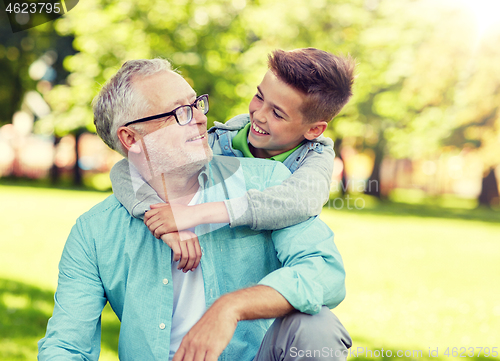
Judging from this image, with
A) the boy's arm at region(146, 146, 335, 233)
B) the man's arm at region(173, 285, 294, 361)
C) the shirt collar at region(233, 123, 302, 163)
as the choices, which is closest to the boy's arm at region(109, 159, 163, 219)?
the boy's arm at region(146, 146, 335, 233)

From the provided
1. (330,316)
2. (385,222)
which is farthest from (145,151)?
(385,222)

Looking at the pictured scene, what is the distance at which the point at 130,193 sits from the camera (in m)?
2.06

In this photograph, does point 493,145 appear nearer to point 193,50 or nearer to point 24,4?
point 193,50

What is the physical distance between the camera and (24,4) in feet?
32.8

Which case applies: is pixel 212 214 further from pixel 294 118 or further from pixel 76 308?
pixel 294 118

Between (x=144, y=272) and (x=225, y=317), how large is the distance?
1.67 feet

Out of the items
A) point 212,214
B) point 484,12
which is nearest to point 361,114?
point 484,12

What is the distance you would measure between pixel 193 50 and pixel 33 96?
1707 centimetres

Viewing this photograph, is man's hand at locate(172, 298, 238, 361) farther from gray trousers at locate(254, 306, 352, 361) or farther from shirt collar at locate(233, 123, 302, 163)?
shirt collar at locate(233, 123, 302, 163)

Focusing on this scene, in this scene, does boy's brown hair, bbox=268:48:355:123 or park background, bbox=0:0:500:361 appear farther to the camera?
park background, bbox=0:0:500:361

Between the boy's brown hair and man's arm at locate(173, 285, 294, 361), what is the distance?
1206 millimetres

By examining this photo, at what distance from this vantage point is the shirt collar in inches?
103

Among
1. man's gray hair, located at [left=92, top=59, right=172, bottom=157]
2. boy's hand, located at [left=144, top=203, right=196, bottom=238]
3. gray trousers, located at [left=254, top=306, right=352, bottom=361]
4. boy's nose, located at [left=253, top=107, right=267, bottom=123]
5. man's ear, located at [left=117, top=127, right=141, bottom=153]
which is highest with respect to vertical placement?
man's gray hair, located at [left=92, top=59, right=172, bottom=157]

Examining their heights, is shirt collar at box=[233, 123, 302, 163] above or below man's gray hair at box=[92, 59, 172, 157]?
below
